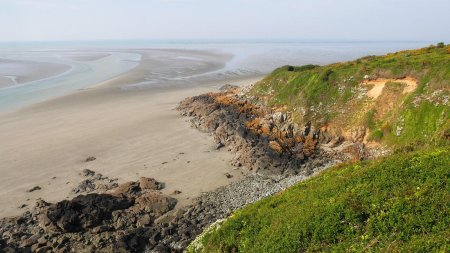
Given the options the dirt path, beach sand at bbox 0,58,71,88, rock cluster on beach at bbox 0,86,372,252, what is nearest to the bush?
rock cluster on beach at bbox 0,86,372,252

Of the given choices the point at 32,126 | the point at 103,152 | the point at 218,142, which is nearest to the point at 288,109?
the point at 218,142

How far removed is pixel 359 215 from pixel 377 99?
23039mm

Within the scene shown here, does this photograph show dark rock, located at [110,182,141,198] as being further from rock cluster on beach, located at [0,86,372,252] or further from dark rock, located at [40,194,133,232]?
dark rock, located at [40,194,133,232]

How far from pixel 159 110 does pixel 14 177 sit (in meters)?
24.5

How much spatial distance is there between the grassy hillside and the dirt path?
25 cm

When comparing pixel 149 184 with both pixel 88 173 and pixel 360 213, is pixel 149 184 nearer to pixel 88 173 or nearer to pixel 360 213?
pixel 88 173

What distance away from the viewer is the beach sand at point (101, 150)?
3095 cm

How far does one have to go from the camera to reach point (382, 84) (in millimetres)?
37469

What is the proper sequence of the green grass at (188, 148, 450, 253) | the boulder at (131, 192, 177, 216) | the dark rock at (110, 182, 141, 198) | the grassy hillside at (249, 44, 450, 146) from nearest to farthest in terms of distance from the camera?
the green grass at (188, 148, 450, 253) → the boulder at (131, 192, 177, 216) → the dark rock at (110, 182, 141, 198) → the grassy hillside at (249, 44, 450, 146)

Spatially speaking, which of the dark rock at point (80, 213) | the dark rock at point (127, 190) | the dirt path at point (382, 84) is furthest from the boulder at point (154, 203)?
the dirt path at point (382, 84)

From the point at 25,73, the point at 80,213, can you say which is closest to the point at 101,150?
the point at 80,213

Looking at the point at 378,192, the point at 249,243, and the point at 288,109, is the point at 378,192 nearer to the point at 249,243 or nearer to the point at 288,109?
the point at 249,243

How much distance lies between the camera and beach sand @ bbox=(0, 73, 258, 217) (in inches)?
1219

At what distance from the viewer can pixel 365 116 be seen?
1390 inches
